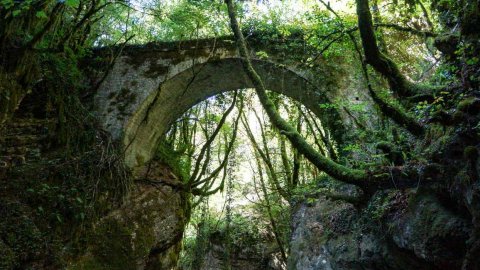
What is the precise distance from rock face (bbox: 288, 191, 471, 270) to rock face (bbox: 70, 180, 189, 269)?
8.23ft

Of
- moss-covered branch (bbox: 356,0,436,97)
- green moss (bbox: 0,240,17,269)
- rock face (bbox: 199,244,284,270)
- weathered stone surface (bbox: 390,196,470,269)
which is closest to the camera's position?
weathered stone surface (bbox: 390,196,470,269)

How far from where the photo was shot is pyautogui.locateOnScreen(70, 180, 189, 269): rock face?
584cm

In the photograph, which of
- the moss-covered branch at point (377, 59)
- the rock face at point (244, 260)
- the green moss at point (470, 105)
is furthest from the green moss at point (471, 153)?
the rock face at point (244, 260)

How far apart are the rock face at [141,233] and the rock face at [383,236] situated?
2509mm

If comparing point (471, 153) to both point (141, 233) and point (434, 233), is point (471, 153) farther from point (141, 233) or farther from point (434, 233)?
point (141, 233)

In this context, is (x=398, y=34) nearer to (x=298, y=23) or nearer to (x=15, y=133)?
(x=298, y=23)

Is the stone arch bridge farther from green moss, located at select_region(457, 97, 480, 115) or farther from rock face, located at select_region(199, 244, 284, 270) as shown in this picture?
rock face, located at select_region(199, 244, 284, 270)

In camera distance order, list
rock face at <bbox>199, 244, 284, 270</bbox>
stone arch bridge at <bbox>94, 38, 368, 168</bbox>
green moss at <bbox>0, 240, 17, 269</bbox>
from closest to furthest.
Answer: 1. green moss at <bbox>0, 240, 17, 269</bbox>
2. stone arch bridge at <bbox>94, 38, 368, 168</bbox>
3. rock face at <bbox>199, 244, 284, 270</bbox>

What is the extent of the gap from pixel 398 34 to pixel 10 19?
5.70m

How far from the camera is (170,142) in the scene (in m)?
9.06

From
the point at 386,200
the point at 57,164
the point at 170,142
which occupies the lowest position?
the point at 386,200

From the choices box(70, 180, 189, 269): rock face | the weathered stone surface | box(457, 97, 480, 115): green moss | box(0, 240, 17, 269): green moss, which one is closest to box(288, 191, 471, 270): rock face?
the weathered stone surface

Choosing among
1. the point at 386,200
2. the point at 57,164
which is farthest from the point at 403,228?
the point at 57,164

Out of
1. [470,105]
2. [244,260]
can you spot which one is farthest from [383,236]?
[244,260]
